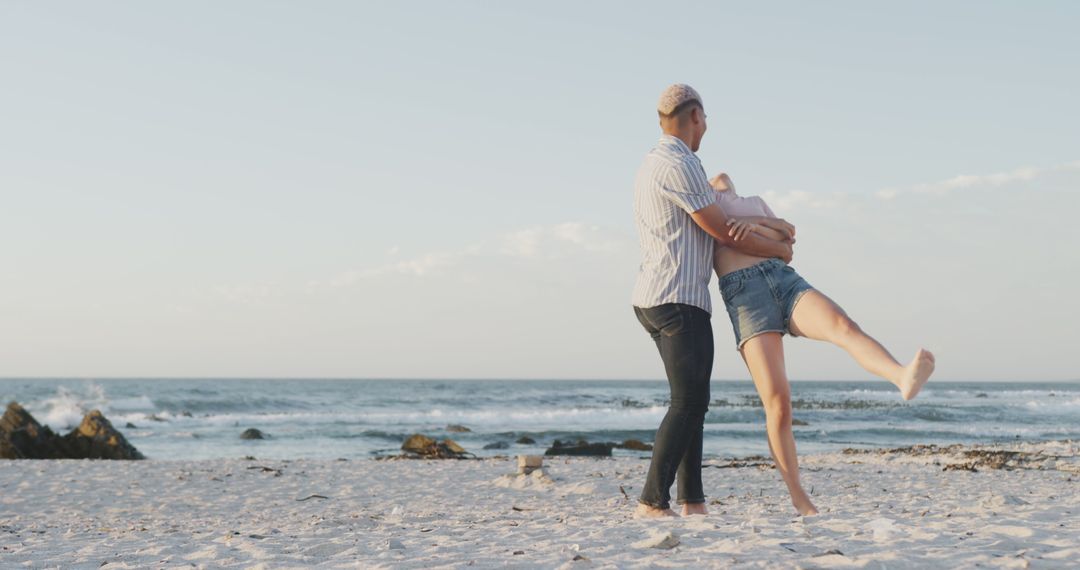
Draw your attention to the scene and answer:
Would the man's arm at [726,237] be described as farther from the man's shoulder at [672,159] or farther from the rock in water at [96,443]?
the rock in water at [96,443]

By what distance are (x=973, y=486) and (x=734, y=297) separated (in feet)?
18.8

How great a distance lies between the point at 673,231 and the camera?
14.2ft

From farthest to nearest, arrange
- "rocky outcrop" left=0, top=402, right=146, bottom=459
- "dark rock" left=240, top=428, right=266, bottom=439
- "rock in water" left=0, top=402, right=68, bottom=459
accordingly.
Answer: "dark rock" left=240, top=428, right=266, bottom=439 < "rocky outcrop" left=0, top=402, right=146, bottom=459 < "rock in water" left=0, top=402, right=68, bottom=459

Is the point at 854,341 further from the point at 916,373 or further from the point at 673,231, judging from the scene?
the point at 673,231

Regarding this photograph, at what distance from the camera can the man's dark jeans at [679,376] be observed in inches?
167

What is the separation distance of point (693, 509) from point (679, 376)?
2.73ft

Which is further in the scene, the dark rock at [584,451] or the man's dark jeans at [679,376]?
the dark rock at [584,451]

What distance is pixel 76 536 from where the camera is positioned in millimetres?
5469

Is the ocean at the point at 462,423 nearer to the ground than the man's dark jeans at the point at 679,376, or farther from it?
nearer to the ground

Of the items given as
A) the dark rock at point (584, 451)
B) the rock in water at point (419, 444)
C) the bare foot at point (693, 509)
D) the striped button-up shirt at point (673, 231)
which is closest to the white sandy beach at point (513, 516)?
the bare foot at point (693, 509)

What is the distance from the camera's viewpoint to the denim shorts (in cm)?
428

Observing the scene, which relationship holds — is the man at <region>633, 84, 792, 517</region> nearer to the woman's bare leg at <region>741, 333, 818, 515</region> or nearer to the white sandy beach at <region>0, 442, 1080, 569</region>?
the woman's bare leg at <region>741, 333, 818, 515</region>

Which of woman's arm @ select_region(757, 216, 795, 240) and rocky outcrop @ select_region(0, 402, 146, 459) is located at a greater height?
woman's arm @ select_region(757, 216, 795, 240)

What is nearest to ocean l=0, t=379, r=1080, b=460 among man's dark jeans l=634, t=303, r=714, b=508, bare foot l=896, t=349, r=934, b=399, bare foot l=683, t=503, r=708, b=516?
bare foot l=683, t=503, r=708, b=516
